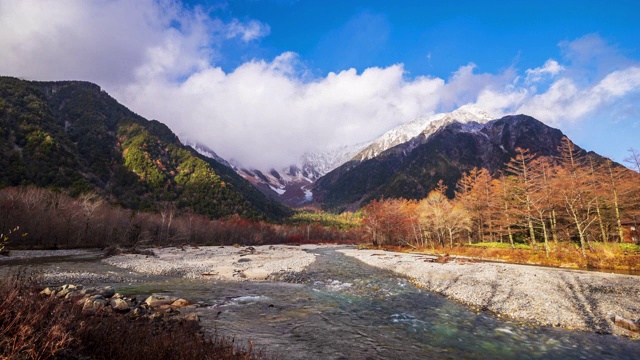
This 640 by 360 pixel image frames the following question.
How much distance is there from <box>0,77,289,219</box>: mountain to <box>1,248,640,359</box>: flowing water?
9495 cm

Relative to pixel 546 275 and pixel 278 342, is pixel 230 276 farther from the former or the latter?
pixel 546 275

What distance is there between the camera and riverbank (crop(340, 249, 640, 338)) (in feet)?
49.8

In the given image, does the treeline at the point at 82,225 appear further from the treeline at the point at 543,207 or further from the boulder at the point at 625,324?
the treeline at the point at 543,207

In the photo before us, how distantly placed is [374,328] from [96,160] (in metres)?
179

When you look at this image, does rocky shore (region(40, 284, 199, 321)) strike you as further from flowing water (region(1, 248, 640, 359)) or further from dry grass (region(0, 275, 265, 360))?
dry grass (region(0, 275, 265, 360))

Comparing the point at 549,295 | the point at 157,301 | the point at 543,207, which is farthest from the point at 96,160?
→ the point at 549,295

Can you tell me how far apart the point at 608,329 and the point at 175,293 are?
24.4 meters

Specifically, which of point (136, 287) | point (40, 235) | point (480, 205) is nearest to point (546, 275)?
point (136, 287)

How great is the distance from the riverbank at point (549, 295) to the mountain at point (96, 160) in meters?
103

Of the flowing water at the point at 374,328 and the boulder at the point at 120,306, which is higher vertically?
the boulder at the point at 120,306

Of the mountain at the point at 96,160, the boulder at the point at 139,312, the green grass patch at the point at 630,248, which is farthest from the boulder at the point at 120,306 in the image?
the mountain at the point at 96,160

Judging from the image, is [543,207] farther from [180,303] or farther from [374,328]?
[180,303]

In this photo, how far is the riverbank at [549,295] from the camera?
49.8ft

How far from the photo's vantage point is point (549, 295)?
63.0ft
